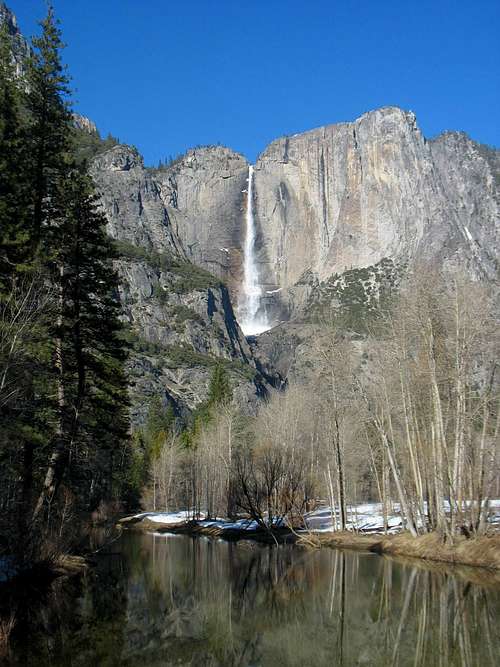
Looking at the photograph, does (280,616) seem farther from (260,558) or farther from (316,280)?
(316,280)

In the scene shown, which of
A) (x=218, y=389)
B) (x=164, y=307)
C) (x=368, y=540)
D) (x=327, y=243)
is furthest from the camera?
(x=327, y=243)

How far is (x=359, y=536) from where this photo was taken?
3231 centimetres

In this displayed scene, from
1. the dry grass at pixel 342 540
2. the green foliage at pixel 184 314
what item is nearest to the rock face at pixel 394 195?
the green foliage at pixel 184 314

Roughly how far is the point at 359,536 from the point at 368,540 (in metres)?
1.36

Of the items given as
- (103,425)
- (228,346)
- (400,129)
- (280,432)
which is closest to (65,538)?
(103,425)

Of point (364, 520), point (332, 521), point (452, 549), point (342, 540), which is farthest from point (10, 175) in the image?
point (364, 520)

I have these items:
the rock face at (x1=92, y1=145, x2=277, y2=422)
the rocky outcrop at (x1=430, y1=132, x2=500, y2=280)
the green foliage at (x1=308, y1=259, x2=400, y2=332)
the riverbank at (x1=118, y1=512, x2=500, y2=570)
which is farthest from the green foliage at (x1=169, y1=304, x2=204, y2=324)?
the riverbank at (x1=118, y1=512, x2=500, y2=570)

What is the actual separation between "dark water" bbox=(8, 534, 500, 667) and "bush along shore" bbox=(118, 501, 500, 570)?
178 centimetres

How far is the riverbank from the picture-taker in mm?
22578

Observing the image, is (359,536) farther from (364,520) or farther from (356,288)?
(356,288)

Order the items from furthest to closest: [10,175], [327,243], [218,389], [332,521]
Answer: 1. [327,243]
2. [218,389]
3. [332,521]
4. [10,175]

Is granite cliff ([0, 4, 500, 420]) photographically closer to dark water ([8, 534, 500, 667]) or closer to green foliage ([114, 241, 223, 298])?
green foliage ([114, 241, 223, 298])

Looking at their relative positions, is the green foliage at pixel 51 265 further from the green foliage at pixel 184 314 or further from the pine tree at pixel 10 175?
the green foliage at pixel 184 314

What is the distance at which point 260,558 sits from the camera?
94.3 ft
